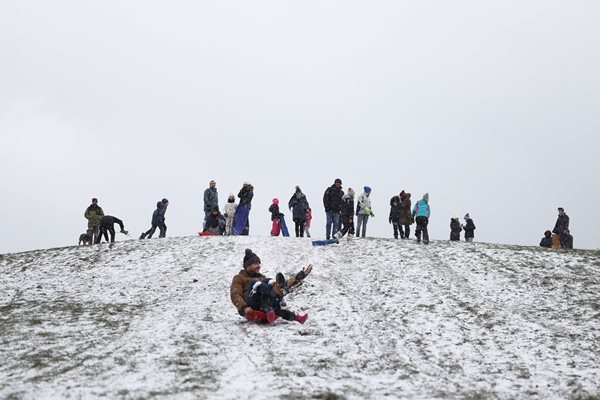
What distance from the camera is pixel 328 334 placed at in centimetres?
1074

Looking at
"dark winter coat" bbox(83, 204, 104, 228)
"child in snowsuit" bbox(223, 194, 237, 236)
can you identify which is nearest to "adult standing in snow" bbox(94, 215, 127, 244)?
"dark winter coat" bbox(83, 204, 104, 228)

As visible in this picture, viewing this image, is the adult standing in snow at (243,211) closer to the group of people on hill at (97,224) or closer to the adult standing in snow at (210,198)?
the adult standing in snow at (210,198)

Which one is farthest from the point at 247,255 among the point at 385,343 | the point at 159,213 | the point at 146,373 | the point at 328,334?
the point at 159,213

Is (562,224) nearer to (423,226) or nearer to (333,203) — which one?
(423,226)

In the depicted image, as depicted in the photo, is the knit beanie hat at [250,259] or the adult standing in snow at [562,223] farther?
the adult standing in snow at [562,223]

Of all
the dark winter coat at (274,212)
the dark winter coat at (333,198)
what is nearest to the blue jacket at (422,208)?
the dark winter coat at (333,198)

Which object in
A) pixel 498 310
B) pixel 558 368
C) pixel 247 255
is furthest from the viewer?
pixel 498 310

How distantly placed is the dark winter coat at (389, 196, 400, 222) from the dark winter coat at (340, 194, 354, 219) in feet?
7.50

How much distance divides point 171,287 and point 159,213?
10.6 metres

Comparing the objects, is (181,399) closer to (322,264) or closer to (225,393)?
(225,393)

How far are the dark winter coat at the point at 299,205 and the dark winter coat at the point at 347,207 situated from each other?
179 centimetres

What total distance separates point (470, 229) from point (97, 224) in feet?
56.7

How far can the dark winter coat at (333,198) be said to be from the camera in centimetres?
2372

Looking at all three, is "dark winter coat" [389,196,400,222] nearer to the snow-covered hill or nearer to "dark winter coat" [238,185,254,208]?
the snow-covered hill
